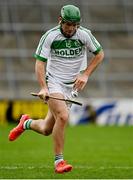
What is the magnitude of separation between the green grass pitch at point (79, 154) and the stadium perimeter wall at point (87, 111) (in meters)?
0.55

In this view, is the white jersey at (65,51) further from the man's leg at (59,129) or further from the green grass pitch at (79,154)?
the green grass pitch at (79,154)

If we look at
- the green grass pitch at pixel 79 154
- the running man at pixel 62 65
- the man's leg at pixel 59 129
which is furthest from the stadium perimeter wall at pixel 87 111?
the man's leg at pixel 59 129

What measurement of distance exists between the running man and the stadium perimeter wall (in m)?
10.8

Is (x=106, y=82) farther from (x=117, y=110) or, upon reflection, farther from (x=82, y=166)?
(x=82, y=166)

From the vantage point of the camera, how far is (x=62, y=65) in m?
9.93

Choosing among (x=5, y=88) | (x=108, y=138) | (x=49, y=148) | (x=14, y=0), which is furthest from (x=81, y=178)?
(x=14, y=0)

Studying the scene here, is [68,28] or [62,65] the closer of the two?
[68,28]

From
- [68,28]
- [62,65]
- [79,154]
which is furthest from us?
[79,154]

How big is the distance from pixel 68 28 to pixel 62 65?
60 centimetres

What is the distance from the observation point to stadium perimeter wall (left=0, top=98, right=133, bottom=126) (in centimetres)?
2105

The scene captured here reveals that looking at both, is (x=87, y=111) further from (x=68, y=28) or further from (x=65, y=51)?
(x=68, y=28)

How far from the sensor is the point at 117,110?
21.3 m

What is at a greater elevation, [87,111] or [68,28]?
[68,28]

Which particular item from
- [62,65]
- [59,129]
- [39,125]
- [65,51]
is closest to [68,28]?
[65,51]
